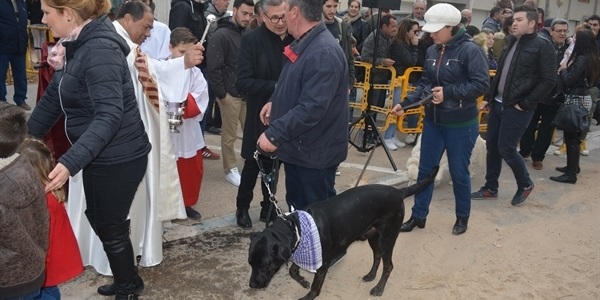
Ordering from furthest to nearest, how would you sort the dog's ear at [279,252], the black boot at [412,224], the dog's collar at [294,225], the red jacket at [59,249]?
1. the black boot at [412,224]
2. the dog's collar at [294,225]
3. the dog's ear at [279,252]
4. the red jacket at [59,249]

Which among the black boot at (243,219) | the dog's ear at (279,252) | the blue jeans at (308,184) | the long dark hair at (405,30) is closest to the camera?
the dog's ear at (279,252)

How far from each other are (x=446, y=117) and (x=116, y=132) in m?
2.77

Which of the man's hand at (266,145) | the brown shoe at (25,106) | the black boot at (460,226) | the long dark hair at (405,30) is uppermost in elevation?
the long dark hair at (405,30)

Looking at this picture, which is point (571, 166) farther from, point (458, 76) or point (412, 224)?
point (458, 76)

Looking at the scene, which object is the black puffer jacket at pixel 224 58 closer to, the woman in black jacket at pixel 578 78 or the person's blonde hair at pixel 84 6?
the person's blonde hair at pixel 84 6

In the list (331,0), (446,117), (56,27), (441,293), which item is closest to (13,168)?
(56,27)

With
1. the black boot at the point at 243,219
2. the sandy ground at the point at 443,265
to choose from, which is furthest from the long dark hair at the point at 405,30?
the black boot at the point at 243,219

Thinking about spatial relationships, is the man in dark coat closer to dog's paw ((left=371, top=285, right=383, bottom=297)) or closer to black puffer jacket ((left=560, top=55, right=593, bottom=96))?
dog's paw ((left=371, top=285, right=383, bottom=297))

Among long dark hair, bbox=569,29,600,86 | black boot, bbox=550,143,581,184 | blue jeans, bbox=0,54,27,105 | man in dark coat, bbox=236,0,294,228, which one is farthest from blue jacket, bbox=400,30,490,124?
blue jeans, bbox=0,54,27,105

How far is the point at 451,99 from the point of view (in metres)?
4.27

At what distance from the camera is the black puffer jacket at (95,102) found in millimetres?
2412

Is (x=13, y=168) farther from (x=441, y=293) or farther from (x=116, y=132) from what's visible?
(x=441, y=293)

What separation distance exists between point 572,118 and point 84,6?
5.74 meters

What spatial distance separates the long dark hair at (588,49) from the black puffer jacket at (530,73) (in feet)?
4.48
